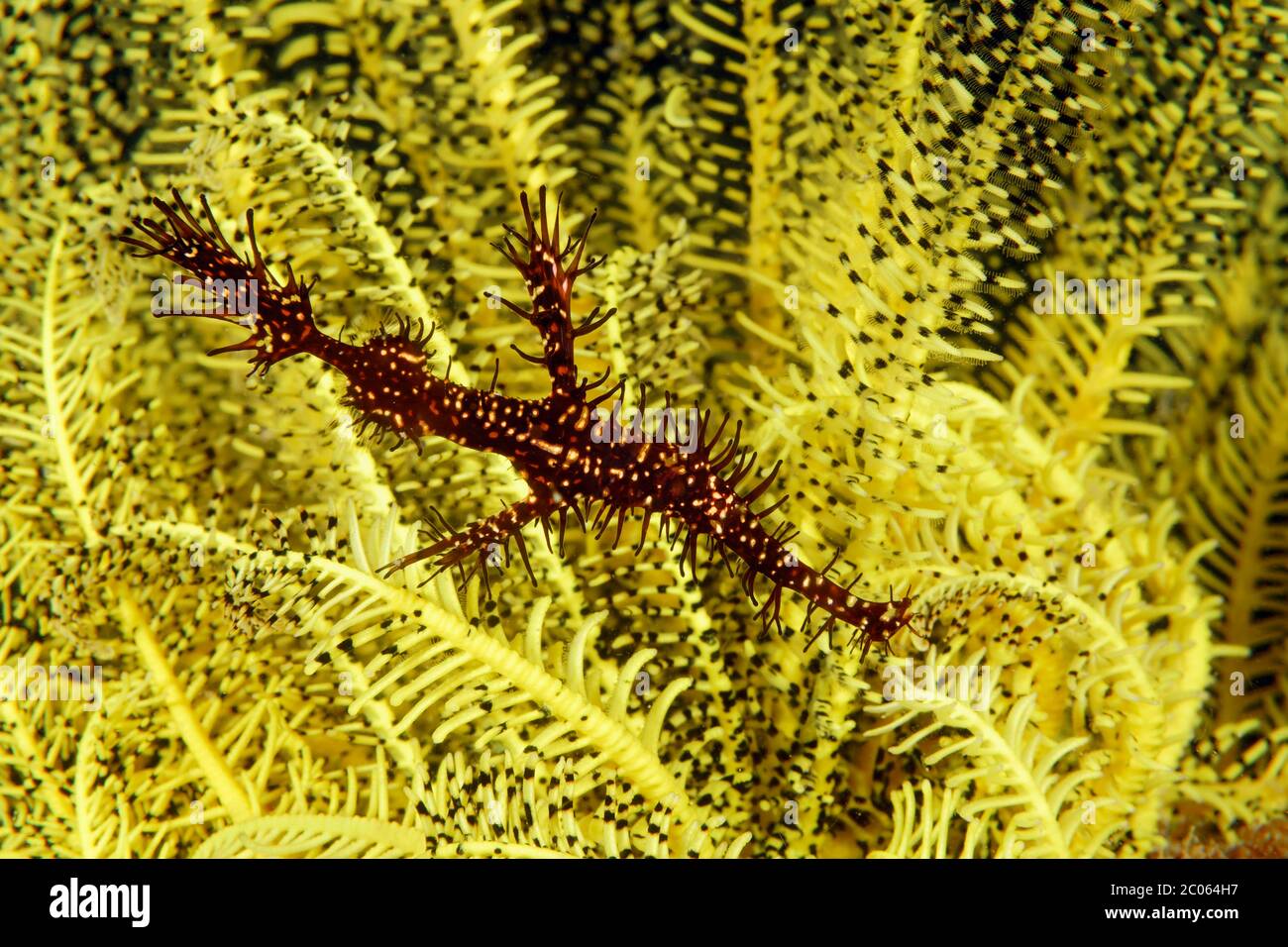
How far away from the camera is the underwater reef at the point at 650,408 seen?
66 cm

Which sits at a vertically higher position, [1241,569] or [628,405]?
[628,405]

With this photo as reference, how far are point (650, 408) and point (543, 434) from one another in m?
0.16

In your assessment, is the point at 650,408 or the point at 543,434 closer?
the point at 543,434

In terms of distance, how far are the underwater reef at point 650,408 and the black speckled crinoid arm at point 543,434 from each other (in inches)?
1.6

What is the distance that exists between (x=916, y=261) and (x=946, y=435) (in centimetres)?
16

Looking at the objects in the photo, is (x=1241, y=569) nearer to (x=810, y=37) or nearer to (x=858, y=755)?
(x=858, y=755)

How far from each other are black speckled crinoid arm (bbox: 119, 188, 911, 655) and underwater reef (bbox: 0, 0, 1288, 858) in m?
0.04

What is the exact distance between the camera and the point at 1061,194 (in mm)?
947

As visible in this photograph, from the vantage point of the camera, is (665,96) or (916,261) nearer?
(916,261)

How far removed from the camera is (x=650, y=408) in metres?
0.75

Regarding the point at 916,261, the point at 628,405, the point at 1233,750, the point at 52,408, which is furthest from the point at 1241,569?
the point at 52,408

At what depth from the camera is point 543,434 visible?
0.62m

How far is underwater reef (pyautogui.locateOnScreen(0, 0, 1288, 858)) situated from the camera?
0.66 metres
